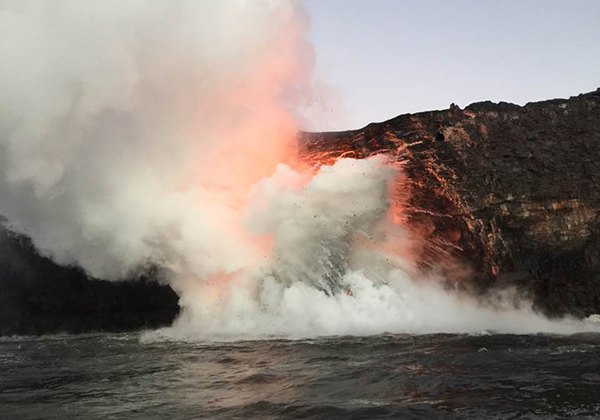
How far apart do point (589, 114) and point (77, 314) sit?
84.4ft

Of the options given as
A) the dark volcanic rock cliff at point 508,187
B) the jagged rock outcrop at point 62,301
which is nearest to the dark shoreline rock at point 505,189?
the dark volcanic rock cliff at point 508,187

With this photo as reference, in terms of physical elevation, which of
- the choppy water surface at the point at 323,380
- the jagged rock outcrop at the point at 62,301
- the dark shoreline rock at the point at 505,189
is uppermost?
the dark shoreline rock at the point at 505,189

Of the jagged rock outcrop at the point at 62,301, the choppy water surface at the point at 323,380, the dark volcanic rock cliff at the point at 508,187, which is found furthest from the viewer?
the jagged rock outcrop at the point at 62,301

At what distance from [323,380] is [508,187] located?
14381 mm

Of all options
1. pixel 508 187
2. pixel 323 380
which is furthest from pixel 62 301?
pixel 508 187

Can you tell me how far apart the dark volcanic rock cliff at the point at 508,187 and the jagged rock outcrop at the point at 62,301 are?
41.5ft

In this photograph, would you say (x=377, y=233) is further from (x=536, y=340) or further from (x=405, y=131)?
(x=536, y=340)

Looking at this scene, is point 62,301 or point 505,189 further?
point 62,301

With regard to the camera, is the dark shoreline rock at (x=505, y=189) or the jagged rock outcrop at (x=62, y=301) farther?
the jagged rock outcrop at (x=62, y=301)

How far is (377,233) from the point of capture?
20.5 m

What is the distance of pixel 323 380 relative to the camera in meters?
9.69

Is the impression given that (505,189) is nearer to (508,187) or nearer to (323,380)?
(508,187)

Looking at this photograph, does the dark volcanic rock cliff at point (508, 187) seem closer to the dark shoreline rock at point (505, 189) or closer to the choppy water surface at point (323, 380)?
the dark shoreline rock at point (505, 189)

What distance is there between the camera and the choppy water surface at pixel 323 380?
25.3ft
